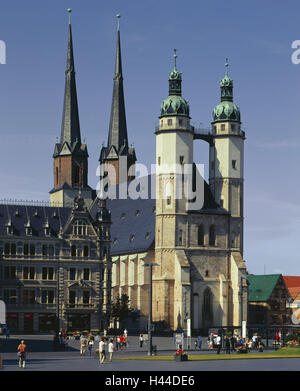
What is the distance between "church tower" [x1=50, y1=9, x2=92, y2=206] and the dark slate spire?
12.2 meters

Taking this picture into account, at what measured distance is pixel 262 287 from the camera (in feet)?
529

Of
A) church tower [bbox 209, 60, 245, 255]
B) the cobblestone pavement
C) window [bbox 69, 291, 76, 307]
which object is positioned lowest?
the cobblestone pavement

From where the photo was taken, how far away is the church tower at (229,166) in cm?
14150

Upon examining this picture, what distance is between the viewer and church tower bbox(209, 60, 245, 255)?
14150cm

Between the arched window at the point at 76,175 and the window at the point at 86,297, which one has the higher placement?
the arched window at the point at 76,175

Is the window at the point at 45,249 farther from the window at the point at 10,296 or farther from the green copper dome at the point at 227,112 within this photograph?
the green copper dome at the point at 227,112

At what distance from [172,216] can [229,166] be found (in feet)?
40.7

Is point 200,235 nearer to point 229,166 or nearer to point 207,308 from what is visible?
point 207,308

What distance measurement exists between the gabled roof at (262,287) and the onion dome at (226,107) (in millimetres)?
30953

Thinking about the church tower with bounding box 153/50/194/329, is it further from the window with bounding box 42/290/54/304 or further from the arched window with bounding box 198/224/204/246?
the window with bounding box 42/290/54/304

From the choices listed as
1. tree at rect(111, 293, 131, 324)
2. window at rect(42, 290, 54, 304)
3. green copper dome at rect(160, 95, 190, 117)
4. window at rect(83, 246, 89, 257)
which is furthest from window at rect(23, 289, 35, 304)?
green copper dome at rect(160, 95, 190, 117)

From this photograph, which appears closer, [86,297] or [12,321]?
[12,321]

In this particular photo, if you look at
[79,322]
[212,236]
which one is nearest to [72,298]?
[79,322]

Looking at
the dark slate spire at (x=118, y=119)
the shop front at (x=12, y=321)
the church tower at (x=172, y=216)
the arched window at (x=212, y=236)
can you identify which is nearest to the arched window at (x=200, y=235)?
the arched window at (x=212, y=236)
